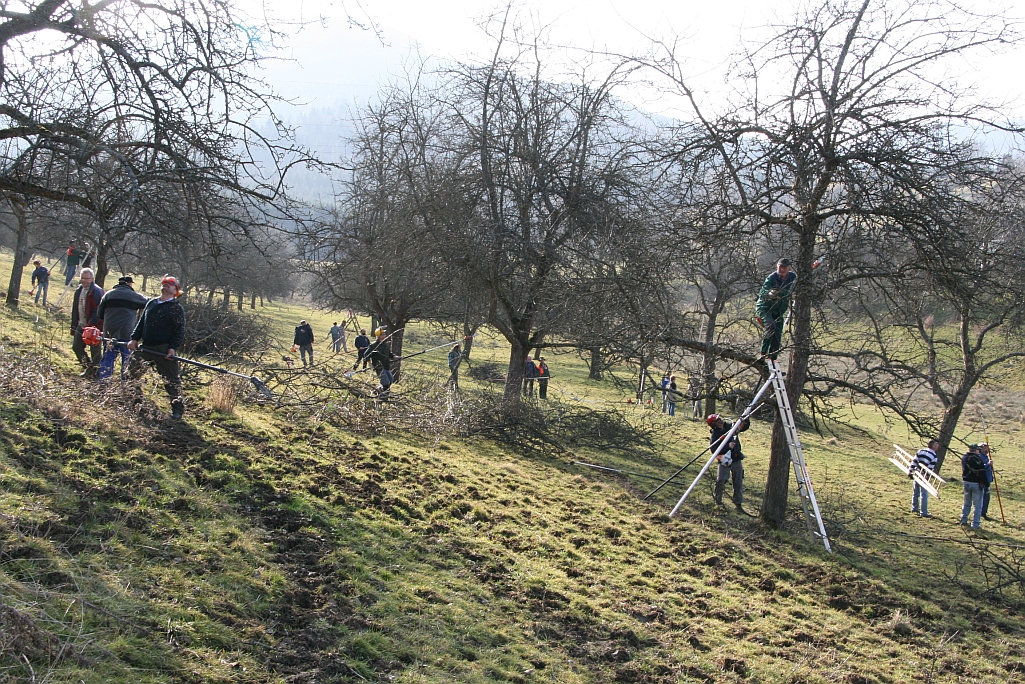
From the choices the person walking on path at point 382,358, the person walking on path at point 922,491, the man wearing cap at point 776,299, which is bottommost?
the person walking on path at point 922,491

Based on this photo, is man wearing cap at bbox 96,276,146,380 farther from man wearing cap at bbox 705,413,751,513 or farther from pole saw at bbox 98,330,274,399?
man wearing cap at bbox 705,413,751,513

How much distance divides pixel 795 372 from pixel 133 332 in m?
9.33

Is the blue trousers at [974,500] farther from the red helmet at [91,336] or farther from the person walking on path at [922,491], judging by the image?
the red helmet at [91,336]

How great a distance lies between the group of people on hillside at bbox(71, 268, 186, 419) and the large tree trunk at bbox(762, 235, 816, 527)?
7957 millimetres

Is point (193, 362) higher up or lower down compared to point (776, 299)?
lower down

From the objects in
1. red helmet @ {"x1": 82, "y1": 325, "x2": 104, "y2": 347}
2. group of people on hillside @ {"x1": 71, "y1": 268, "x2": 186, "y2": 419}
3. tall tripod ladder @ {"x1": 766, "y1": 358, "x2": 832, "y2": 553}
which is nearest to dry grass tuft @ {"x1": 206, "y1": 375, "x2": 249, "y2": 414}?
group of people on hillside @ {"x1": 71, "y1": 268, "x2": 186, "y2": 419}

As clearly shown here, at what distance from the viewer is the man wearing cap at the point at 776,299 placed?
9.25 metres

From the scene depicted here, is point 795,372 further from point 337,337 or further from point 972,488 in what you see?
point 337,337

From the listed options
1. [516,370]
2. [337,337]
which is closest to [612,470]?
[516,370]

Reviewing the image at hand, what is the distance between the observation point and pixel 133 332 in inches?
354

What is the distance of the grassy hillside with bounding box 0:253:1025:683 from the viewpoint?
167 inches

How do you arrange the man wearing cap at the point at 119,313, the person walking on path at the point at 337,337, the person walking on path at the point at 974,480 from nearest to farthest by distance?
the man wearing cap at the point at 119,313, the person walking on path at the point at 974,480, the person walking on path at the point at 337,337

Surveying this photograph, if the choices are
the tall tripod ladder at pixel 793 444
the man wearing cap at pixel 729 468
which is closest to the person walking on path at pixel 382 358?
the man wearing cap at pixel 729 468

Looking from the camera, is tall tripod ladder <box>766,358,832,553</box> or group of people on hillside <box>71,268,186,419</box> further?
tall tripod ladder <box>766,358,832,553</box>
